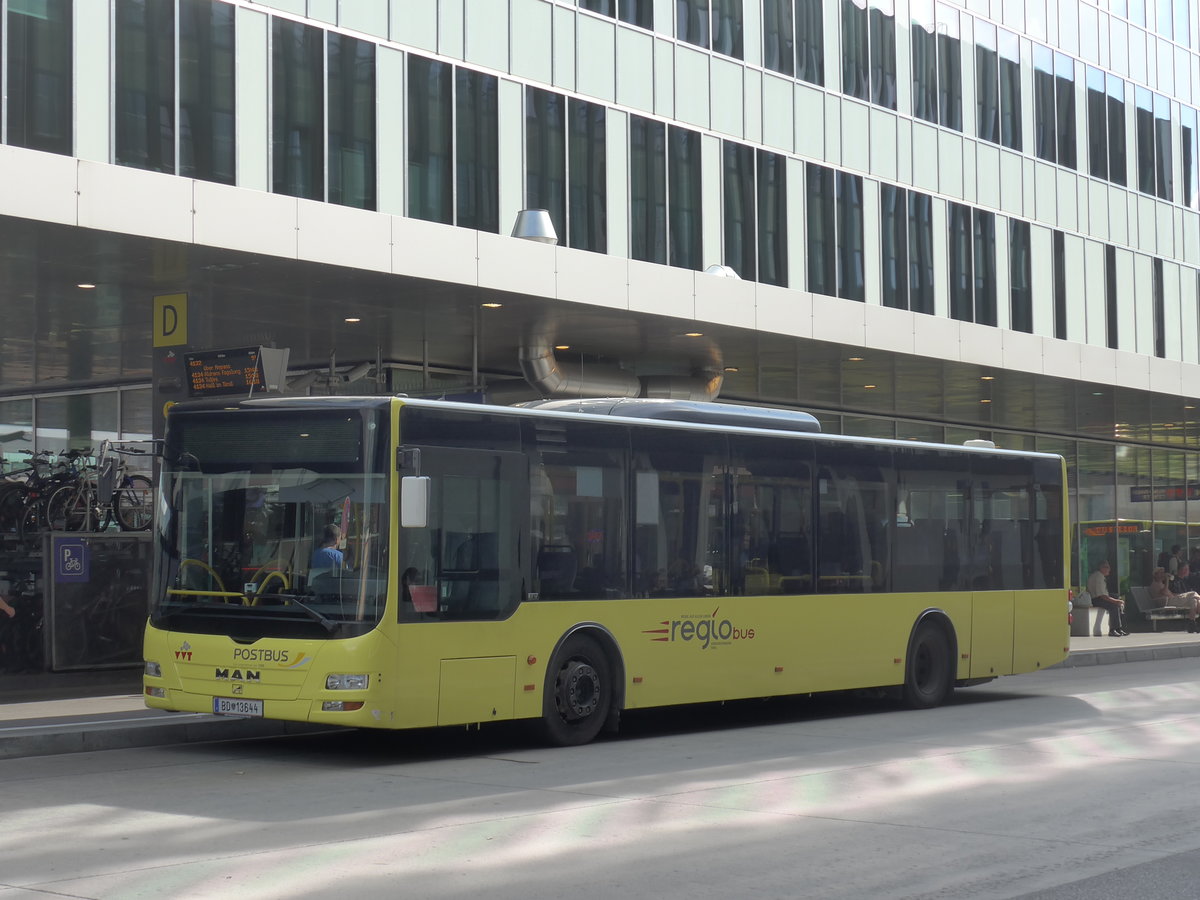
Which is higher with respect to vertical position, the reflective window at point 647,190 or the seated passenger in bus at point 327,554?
the reflective window at point 647,190

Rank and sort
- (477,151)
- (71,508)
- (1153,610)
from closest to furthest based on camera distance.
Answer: (477,151) < (71,508) < (1153,610)

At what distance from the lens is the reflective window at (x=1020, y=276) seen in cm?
3014

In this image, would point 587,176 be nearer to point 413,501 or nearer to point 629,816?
point 413,501

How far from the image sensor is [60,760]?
12.5 metres

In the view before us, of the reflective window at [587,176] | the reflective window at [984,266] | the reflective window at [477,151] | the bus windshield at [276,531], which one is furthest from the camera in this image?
the reflective window at [984,266]

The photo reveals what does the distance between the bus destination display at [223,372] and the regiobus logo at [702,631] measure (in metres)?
5.12

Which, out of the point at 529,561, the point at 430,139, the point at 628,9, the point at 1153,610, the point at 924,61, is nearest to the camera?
the point at 529,561

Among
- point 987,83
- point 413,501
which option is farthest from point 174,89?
point 987,83

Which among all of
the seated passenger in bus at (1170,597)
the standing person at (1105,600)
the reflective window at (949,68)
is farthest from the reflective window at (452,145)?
the seated passenger in bus at (1170,597)

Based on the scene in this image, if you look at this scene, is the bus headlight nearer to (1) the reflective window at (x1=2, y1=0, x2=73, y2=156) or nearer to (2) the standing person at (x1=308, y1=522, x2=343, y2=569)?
(2) the standing person at (x1=308, y1=522, x2=343, y2=569)

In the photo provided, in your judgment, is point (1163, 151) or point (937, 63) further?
point (1163, 151)

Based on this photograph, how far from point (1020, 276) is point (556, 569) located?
19.4 m

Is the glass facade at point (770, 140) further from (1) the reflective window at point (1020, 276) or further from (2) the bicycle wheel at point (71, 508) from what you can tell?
(2) the bicycle wheel at point (71, 508)

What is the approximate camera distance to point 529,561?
13.3 m
